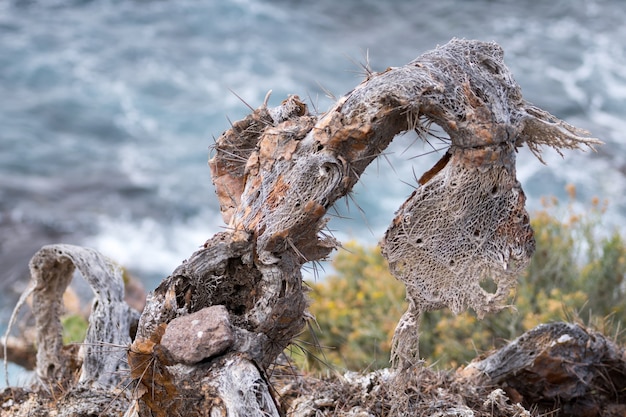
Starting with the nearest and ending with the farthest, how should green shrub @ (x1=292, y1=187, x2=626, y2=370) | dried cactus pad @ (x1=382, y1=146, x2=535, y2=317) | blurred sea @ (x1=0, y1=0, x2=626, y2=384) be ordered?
1. dried cactus pad @ (x1=382, y1=146, x2=535, y2=317)
2. green shrub @ (x1=292, y1=187, x2=626, y2=370)
3. blurred sea @ (x1=0, y1=0, x2=626, y2=384)

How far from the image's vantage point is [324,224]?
2736mm

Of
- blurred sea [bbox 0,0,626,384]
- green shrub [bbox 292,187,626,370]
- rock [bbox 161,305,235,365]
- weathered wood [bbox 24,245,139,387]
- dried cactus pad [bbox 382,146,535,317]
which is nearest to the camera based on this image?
rock [bbox 161,305,235,365]

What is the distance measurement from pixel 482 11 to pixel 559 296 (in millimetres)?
9997

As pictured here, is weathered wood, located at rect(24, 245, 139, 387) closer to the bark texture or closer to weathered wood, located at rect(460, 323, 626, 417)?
the bark texture

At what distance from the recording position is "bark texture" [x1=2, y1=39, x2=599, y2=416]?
2.58 meters

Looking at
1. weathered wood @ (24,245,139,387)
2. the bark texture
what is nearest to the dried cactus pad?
the bark texture

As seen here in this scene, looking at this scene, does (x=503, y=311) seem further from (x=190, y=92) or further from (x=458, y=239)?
(x=190, y=92)

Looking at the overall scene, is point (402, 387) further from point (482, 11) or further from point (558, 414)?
point (482, 11)

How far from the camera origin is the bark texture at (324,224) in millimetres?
2584

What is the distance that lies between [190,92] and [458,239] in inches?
397

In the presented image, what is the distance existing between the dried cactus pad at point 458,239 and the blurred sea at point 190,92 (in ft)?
20.6

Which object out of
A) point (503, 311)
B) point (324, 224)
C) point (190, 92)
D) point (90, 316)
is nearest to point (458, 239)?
point (324, 224)

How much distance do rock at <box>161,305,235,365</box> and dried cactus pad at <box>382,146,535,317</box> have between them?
0.69 m

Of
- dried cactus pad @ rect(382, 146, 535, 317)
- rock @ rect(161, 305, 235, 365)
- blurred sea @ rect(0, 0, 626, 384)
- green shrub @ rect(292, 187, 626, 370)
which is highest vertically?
blurred sea @ rect(0, 0, 626, 384)
